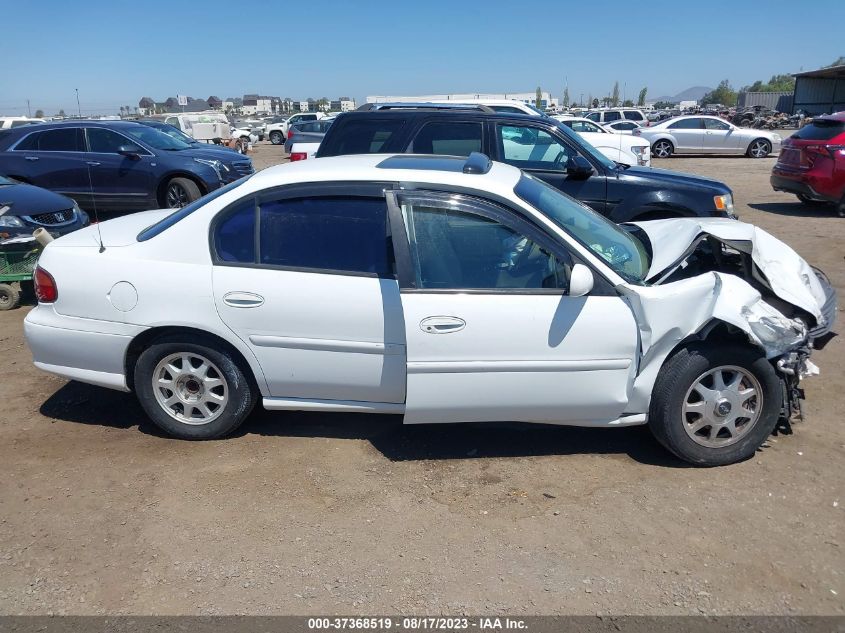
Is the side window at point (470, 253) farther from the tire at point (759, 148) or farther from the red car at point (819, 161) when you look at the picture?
the tire at point (759, 148)

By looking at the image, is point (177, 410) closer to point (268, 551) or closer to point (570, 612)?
point (268, 551)

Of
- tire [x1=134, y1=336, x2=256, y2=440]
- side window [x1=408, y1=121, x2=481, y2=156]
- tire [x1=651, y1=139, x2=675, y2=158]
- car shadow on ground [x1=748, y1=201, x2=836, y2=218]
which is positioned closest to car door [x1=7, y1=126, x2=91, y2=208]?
side window [x1=408, y1=121, x2=481, y2=156]

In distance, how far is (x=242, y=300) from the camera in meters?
3.78

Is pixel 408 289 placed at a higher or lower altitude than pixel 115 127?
lower

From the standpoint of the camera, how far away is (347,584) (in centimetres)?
294

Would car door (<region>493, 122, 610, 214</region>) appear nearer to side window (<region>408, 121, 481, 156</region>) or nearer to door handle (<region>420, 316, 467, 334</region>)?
side window (<region>408, 121, 481, 156</region>)

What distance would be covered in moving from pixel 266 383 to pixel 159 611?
1428 millimetres

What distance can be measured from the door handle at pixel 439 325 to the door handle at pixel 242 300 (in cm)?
97

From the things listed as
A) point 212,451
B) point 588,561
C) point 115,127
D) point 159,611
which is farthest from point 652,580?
point 115,127

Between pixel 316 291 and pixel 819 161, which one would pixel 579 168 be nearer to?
pixel 316 291

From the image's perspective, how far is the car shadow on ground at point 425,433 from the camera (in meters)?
4.00

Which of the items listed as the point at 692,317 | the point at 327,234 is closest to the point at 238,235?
the point at 327,234

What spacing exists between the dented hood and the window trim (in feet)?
5.52

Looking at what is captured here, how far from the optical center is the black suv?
273 inches
